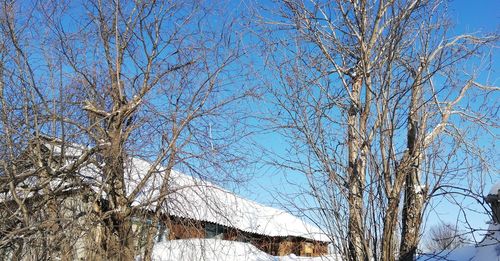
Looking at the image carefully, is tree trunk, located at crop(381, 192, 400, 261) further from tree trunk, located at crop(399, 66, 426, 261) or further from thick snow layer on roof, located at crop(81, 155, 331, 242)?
thick snow layer on roof, located at crop(81, 155, 331, 242)

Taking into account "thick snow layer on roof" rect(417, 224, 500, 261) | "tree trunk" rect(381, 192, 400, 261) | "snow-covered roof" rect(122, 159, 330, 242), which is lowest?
"tree trunk" rect(381, 192, 400, 261)

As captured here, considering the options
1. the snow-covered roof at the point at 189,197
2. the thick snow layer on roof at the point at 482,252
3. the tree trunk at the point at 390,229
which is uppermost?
the snow-covered roof at the point at 189,197

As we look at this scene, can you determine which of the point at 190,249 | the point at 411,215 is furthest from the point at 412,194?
the point at 190,249

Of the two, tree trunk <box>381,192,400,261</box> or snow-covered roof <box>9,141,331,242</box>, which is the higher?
snow-covered roof <box>9,141,331,242</box>

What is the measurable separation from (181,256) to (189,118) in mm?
2180

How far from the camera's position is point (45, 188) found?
248 inches

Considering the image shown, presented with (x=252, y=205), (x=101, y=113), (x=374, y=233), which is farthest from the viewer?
(x=252, y=205)

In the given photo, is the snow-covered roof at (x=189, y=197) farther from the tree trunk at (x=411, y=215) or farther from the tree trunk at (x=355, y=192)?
the tree trunk at (x=411, y=215)

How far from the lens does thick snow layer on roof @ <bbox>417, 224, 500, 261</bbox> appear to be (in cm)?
532

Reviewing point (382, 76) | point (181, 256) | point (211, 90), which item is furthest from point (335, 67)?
point (181, 256)

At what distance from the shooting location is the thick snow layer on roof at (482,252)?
209 inches

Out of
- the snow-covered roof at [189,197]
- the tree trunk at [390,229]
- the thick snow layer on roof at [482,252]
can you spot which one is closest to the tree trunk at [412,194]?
the tree trunk at [390,229]

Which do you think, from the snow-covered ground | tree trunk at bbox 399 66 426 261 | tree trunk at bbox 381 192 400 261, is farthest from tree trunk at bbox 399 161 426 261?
the snow-covered ground

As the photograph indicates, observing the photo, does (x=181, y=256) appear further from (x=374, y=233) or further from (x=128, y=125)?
(x=374, y=233)
